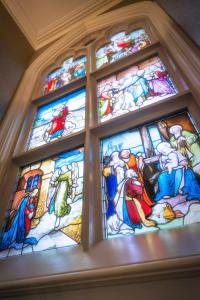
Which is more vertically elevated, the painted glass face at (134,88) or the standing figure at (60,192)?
the painted glass face at (134,88)

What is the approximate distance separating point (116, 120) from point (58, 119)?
2.99 ft

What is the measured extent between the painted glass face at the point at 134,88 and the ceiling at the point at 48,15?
2289 mm

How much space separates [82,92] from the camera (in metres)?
2.82

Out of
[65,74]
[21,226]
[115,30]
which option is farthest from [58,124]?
[115,30]

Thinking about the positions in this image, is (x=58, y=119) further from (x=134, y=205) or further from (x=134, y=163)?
(x=134, y=205)

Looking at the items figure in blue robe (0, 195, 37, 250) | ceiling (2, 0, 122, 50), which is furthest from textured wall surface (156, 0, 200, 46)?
ceiling (2, 0, 122, 50)

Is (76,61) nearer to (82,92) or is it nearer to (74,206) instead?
(82,92)

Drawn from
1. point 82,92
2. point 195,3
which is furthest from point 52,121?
point 195,3

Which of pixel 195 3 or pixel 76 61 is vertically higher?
pixel 76 61

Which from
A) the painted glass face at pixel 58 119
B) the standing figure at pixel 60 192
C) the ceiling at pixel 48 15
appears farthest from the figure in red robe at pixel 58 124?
the ceiling at pixel 48 15

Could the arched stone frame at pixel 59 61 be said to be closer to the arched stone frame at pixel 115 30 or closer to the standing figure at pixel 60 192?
the arched stone frame at pixel 115 30

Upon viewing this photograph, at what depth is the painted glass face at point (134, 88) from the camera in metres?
2.09

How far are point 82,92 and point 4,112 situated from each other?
3.27 feet

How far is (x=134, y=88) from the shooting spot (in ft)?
7.62
